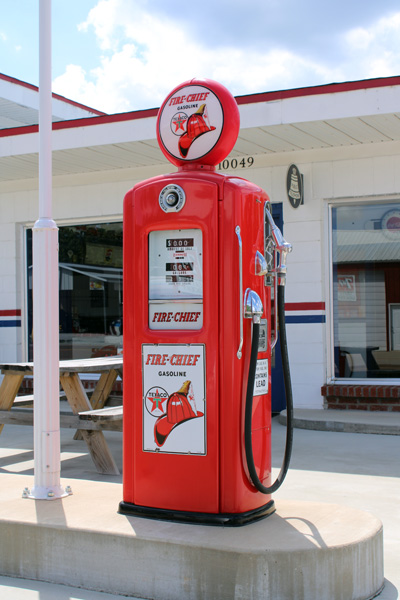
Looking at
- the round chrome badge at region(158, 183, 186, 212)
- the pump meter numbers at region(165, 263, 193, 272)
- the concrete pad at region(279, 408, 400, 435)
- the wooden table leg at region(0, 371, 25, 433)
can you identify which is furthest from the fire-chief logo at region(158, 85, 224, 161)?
the concrete pad at region(279, 408, 400, 435)

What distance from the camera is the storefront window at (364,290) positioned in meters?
9.34

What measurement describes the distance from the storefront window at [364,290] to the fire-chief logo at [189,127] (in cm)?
564

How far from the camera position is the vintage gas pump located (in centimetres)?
379

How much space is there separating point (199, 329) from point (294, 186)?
5.71 metres

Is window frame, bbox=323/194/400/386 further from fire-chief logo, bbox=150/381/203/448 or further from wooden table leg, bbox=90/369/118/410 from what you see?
fire-chief logo, bbox=150/381/203/448

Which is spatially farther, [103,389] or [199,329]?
[103,389]

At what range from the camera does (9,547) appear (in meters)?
3.90

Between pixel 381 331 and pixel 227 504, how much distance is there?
6.10 meters

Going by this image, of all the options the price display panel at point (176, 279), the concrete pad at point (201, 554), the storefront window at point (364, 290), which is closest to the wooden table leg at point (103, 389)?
the storefront window at point (364, 290)

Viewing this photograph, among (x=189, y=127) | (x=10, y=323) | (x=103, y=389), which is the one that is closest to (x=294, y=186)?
(x=103, y=389)

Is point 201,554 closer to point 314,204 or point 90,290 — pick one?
point 314,204

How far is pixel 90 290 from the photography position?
11125 mm

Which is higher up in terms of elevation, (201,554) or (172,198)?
(172,198)

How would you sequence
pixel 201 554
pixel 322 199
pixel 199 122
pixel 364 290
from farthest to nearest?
1. pixel 364 290
2. pixel 322 199
3. pixel 199 122
4. pixel 201 554
